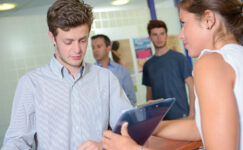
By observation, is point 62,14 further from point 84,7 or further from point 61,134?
point 61,134

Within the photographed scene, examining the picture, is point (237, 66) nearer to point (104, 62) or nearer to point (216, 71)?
point (216, 71)

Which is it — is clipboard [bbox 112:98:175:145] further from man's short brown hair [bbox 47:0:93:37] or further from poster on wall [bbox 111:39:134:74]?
poster on wall [bbox 111:39:134:74]

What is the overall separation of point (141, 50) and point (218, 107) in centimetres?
387

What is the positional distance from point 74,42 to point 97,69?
0.25 metres

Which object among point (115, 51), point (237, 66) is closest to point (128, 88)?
point (115, 51)

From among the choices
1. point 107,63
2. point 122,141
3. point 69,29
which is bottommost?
point 122,141

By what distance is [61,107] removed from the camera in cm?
147

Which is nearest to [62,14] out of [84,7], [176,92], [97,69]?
[84,7]

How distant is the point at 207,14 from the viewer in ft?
3.47

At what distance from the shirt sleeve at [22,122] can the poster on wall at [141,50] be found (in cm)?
328

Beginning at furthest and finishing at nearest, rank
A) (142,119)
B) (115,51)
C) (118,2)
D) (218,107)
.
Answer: (118,2)
(115,51)
(142,119)
(218,107)

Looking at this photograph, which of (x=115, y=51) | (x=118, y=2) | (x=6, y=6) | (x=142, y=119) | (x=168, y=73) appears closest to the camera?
(x=142, y=119)

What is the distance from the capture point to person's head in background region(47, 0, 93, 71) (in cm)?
149

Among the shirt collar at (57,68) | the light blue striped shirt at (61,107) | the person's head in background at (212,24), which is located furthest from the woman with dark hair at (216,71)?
the shirt collar at (57,68)
